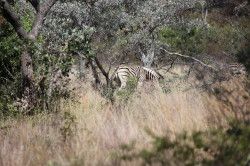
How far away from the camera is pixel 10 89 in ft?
33.2

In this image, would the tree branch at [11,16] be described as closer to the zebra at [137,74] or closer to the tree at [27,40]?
the tree at [27,40]

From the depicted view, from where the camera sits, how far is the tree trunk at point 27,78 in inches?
364

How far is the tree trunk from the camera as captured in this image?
9.26 meters

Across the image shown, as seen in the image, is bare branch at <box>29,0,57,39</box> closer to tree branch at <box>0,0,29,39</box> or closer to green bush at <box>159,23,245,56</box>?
tree branch at <box>0,0,29,39</box>

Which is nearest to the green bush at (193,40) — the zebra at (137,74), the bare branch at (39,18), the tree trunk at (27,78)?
the zebra at (137,74)

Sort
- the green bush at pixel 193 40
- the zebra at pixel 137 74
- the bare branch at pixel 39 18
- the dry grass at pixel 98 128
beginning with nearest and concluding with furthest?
the dry grass at pixel 98 128 → the bare branch at pixel 39 18 → the zebra at pixel 137 74 → the green bush at pixel 193 40

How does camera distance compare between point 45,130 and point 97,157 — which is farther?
point 45,130

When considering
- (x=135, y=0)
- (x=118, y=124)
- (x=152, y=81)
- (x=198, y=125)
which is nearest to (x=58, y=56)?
(x=118, y=124)

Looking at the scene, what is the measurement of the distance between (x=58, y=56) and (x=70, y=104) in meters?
0.92

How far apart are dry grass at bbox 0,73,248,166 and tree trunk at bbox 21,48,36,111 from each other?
61 cm

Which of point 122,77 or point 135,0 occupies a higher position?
point 135,0

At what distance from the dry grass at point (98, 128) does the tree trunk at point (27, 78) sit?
0.61m

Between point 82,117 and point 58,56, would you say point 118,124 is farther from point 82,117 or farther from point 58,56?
point 58,56

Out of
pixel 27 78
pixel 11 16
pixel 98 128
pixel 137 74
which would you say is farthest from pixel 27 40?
pixel 137 74
